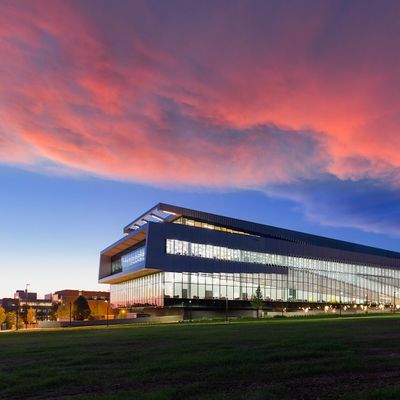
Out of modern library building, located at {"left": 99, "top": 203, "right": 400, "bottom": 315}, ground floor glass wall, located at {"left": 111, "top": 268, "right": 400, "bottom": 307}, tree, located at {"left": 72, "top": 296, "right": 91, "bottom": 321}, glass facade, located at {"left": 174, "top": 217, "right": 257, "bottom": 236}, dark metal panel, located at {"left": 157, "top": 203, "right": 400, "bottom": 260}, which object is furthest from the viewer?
dark metal panel, located at {"left": 157, "top": 203, "right": 400, "bottom": 260}

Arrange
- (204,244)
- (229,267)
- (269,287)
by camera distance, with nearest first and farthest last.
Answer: (204,244), (229,267), (269,287)

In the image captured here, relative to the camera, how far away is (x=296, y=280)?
116125 millimetres

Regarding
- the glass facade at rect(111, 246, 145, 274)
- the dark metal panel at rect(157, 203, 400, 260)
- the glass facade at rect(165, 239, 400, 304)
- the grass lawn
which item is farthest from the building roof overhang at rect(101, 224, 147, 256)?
the grass lawn

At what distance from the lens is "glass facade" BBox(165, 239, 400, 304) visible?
99.2m

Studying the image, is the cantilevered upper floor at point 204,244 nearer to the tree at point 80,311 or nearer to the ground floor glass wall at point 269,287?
the ground floor glass wall at point 269,287

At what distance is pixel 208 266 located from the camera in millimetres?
100625

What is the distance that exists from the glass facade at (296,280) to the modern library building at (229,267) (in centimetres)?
20

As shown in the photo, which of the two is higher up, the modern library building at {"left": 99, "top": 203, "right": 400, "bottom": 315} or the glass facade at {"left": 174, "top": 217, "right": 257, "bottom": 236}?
the glass facade at {"left": 174, "top": 217, "right": 257, "bottom": 236}

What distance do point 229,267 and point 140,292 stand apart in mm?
21117

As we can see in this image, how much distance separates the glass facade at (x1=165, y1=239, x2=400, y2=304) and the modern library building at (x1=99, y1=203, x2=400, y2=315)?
0.20 metres

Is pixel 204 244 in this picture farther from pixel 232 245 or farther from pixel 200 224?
pixel 232 245

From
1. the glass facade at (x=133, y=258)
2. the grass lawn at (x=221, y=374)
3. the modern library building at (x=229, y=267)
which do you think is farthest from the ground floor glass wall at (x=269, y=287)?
the grass lawn at (x=221, y=374)

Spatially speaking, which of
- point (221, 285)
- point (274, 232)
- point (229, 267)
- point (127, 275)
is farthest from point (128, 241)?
point (274, 232)

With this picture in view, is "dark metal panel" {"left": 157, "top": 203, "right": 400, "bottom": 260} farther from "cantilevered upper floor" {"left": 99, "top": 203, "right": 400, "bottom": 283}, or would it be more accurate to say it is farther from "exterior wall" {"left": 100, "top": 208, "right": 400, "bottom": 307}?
"exterior wall" {"left": 100, "top": 208, "right": 400, "bottom": 307}
